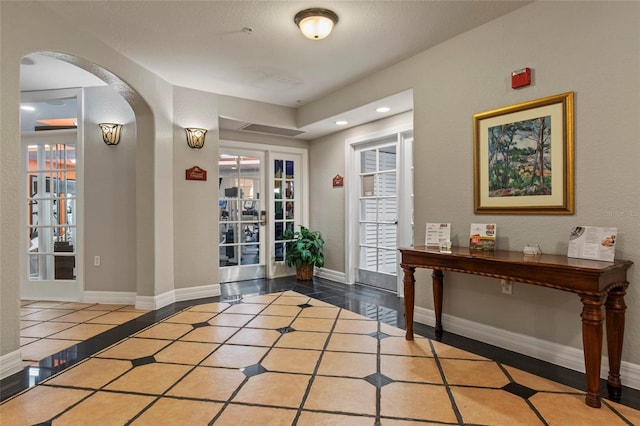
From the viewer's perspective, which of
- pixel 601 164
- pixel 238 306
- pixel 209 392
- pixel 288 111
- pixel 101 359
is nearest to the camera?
pixel 209 392

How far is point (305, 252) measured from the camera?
5.16 m

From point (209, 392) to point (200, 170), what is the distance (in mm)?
2780

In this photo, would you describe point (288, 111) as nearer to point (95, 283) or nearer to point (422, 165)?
point (422, 165)

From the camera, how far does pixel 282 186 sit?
5.63 metres

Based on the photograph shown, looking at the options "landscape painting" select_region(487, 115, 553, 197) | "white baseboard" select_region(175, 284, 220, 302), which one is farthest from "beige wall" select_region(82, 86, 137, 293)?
"landscape painting" select_region(487, 115, 553, 197)

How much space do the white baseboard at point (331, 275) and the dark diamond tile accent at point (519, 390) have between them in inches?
122

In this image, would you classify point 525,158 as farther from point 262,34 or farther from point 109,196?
point 109,196

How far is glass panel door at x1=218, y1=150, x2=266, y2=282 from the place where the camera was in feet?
17.1

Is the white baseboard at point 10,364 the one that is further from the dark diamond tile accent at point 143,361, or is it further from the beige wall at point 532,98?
the beige wall at point 532,98

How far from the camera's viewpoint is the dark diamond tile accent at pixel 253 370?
2241mm

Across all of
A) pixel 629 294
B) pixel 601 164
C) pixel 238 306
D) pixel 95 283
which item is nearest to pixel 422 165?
pixel 601 164

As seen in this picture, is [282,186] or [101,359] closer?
[101,359]

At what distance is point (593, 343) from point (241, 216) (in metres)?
4.41

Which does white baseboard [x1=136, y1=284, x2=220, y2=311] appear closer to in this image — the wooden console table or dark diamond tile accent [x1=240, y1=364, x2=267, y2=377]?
dark diamond tile accent [x1=240, y1=364, x2=267, y2=377]
